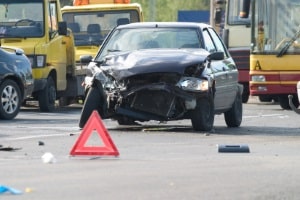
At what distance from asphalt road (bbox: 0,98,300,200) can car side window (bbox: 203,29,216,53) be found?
1295 mm

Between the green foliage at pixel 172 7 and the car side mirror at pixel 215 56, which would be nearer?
the car side mirror at pixel 215 56

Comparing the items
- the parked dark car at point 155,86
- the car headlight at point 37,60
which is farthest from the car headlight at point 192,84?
the car headlight at point 37,60

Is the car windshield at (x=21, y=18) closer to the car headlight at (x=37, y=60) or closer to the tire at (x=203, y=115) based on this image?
the car headlight at (x=37, y=60)

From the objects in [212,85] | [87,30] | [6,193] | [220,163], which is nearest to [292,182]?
[220,163]

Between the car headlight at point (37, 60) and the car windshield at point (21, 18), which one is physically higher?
the car windshield at point (21, 18)

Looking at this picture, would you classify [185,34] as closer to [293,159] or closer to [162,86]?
[162,86]

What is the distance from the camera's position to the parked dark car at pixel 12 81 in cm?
2102

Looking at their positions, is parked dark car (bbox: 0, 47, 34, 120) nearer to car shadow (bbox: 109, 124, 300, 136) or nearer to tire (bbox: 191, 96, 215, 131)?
car shadow (bbox: 109, 124, 300, 136)

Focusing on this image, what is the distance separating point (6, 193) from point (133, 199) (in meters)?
1.14

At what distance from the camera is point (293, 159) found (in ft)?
43.6

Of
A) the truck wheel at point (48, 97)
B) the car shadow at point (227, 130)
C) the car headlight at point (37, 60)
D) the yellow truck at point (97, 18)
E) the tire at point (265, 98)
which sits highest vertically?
the yellow truck at point (97, 18)

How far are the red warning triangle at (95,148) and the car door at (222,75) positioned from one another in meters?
5.27

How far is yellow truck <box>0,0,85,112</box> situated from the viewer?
80.2 ft

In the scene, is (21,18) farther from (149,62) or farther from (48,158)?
(48,158)
